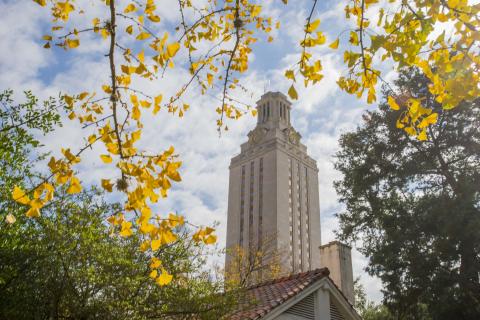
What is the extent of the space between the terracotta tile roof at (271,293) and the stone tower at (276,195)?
71399mm

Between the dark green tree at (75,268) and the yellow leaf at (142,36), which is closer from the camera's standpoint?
the yellow leaf at (142,36)

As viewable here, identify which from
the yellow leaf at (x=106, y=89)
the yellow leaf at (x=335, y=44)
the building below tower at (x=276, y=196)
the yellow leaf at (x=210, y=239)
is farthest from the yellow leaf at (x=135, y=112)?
the building below tower at (x=276, y=196)

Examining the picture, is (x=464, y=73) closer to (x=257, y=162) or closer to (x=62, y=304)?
(x=62, y=304)

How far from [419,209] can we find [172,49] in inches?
778

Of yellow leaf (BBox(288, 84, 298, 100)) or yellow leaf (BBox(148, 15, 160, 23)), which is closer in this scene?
yellow leaf (BBox(288, 84, 298, 100))

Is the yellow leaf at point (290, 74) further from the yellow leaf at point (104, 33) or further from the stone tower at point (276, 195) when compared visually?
the stone tower at point (276, 195)

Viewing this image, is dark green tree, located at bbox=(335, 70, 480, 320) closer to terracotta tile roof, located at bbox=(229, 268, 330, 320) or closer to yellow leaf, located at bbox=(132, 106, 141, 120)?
terracotta tile roof, located at bbox=(229, 268, 330, 320)

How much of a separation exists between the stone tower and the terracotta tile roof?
7140cm

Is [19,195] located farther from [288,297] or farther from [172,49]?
[288,297]

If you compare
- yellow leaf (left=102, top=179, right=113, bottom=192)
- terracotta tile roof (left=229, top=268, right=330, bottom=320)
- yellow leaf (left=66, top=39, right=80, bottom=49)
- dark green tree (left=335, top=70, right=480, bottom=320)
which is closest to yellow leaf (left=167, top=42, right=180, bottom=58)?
yellow leaf (left=66, top=39, right=80, bottom=49)

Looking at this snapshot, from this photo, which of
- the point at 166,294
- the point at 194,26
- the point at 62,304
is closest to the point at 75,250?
the point at 62,304

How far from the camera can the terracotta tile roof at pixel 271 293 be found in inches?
420

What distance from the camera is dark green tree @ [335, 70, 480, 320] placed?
1880 centimetres

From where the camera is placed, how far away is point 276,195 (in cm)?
9006
